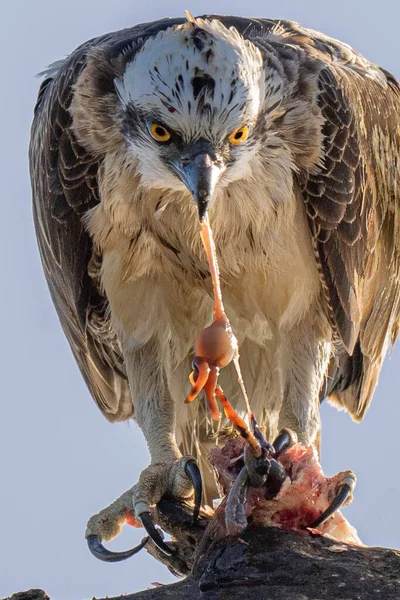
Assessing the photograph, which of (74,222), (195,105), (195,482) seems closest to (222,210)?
(74,222)

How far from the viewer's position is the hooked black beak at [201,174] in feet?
19.7

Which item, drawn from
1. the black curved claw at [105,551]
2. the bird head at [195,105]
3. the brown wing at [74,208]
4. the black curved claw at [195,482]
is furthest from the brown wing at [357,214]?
the black curved claw at [105,551]

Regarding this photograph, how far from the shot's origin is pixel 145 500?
7.10 metres

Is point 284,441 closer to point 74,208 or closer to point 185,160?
point 185,160

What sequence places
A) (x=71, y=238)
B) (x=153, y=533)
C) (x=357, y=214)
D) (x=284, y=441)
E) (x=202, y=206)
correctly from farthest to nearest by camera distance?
(x=71, y=238), (x=357, y=214), (x=153, y=533), (x=284, y=441), (x=202, y=206)

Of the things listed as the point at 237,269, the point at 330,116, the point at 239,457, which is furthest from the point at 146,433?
the point at 330,116

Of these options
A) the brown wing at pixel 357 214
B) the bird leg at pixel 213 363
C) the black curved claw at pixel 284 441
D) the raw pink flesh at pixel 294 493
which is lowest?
the raw pink flesh at pixel 294 493

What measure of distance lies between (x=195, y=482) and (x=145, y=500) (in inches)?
15.4

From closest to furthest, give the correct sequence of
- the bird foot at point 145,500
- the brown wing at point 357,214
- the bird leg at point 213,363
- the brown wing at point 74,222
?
Result: the bird leg at point 213,363 < the bird foot at point 145,500 < the brown wing at point 357,214 < the brown wing at point 74,222

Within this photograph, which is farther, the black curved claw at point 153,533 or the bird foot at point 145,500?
the bird foot at point 145,500

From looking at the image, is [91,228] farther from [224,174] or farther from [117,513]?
[117,513]

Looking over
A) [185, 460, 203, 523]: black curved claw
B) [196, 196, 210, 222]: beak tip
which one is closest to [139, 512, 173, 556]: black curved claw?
[185, 460, 203, 523]: black curved claw

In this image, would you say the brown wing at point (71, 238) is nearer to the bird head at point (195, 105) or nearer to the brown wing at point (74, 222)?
the brown wing at point (74, 222)

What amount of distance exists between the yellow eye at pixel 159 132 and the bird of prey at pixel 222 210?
0.03 feet
